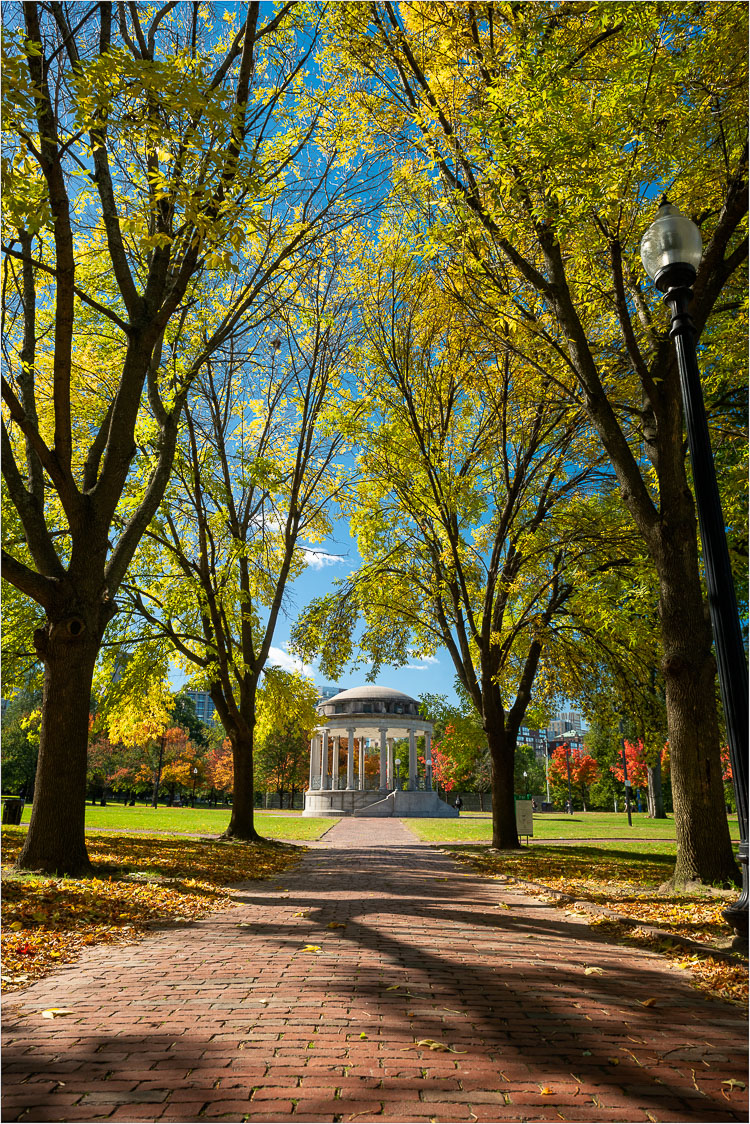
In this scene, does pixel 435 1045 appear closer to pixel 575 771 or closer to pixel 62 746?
pixel 62 746

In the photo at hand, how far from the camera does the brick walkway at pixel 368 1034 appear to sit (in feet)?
8.82

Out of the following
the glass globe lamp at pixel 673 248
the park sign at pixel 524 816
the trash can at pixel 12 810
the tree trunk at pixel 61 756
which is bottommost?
the trash can at pixel 12 810

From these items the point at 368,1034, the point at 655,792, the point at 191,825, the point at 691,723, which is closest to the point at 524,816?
the point at 691,723

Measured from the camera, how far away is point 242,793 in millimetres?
16047

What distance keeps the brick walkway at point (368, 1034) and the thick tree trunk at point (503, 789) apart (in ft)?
29.1

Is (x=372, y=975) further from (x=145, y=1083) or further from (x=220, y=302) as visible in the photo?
(x=220, y=302)

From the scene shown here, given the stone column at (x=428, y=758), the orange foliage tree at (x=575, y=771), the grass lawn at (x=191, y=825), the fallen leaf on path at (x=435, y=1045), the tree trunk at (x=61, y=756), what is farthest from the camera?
the orange foliage tree at (x=575, y=771)

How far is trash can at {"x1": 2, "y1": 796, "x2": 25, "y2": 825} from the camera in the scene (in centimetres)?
1894

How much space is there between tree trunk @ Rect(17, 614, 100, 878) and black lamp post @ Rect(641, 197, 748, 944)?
677 centimetres

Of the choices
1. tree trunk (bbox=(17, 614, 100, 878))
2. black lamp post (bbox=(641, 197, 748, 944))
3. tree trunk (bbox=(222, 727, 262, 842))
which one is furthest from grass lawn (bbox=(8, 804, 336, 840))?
black lamp post (bbox=(641, 197, 748, 944))

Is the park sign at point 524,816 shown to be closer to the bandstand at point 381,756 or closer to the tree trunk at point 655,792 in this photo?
the tree trunk at point 655,792

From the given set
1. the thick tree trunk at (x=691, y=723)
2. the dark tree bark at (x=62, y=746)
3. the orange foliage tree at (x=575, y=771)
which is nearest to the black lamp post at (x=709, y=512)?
the thick tree trunk at (x=691, y=723)

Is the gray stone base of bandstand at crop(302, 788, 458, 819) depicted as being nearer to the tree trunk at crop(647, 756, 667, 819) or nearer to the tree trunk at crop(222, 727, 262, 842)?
the tree trunk at crop(647, 756, 667, 819)

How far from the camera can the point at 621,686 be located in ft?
46.7
